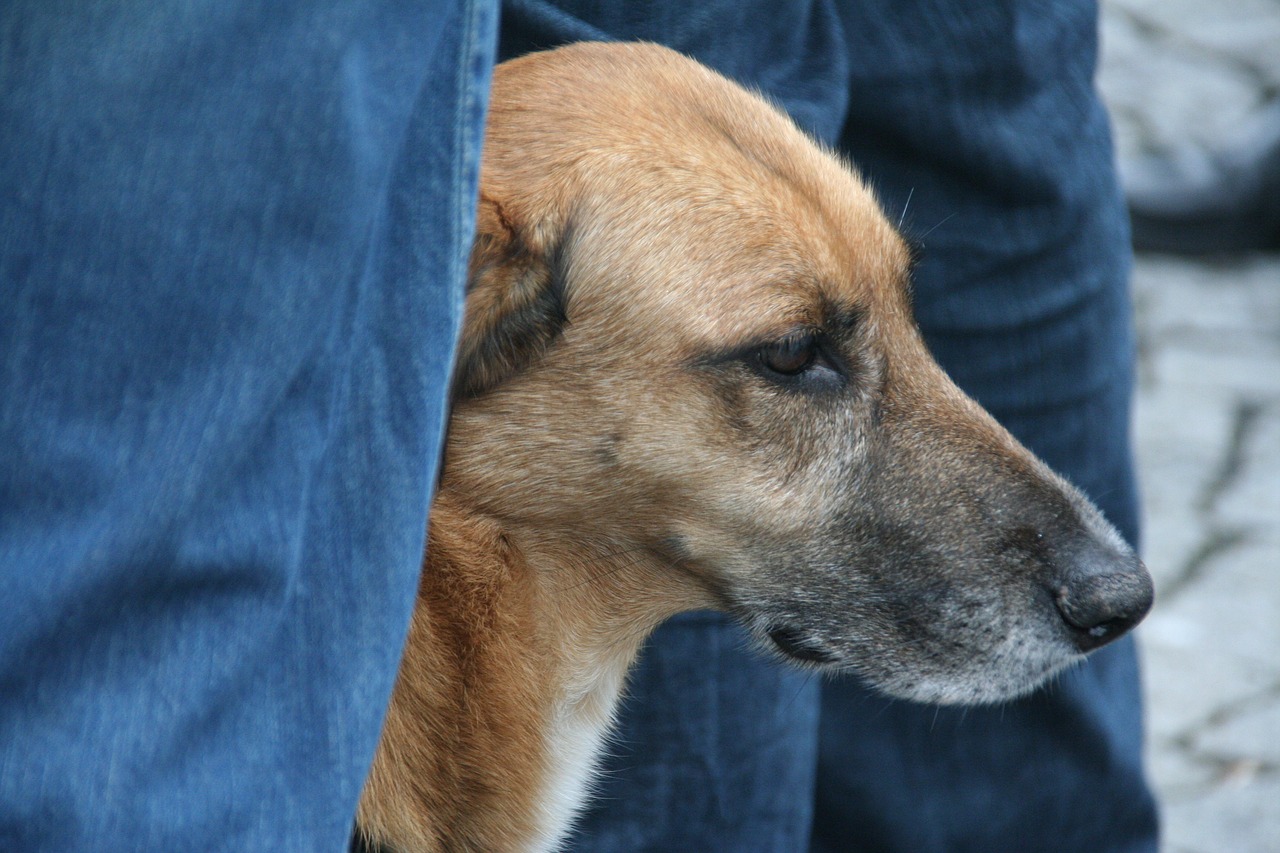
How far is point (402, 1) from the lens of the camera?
1.28 m

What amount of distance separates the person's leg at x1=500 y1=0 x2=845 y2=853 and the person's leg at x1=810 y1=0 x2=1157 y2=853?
0.22 m

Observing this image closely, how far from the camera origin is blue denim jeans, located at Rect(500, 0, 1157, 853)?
228 centimetres

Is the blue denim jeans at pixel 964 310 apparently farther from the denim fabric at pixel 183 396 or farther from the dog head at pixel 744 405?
the denim fabric at pixel 183 396

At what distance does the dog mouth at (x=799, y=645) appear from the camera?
2027 millimetres

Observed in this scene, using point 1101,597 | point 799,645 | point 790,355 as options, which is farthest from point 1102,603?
point 790,355

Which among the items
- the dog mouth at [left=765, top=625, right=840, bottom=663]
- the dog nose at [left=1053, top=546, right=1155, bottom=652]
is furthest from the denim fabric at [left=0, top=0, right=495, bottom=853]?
the dog nose at [left=1053, top=546, right=1155, bottom=652]

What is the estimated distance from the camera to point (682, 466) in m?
1.88

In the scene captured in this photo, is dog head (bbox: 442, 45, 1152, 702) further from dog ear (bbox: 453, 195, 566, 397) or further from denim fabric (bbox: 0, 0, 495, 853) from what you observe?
denim fabric (bbox: 0, 0, 495, 853)

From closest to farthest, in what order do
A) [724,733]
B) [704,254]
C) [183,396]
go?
[183,396]
[704,254]
[724,733]

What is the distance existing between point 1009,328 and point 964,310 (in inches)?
3.5

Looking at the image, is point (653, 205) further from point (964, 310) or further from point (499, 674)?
point (964, 310)

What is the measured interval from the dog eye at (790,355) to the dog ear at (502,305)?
28 cm

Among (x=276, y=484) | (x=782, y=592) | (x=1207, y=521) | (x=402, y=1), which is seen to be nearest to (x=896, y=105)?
(x=782, y=592)

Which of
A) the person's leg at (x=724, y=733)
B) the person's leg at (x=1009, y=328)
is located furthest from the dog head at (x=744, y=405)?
the person's leg at (x=1009, y=328)
